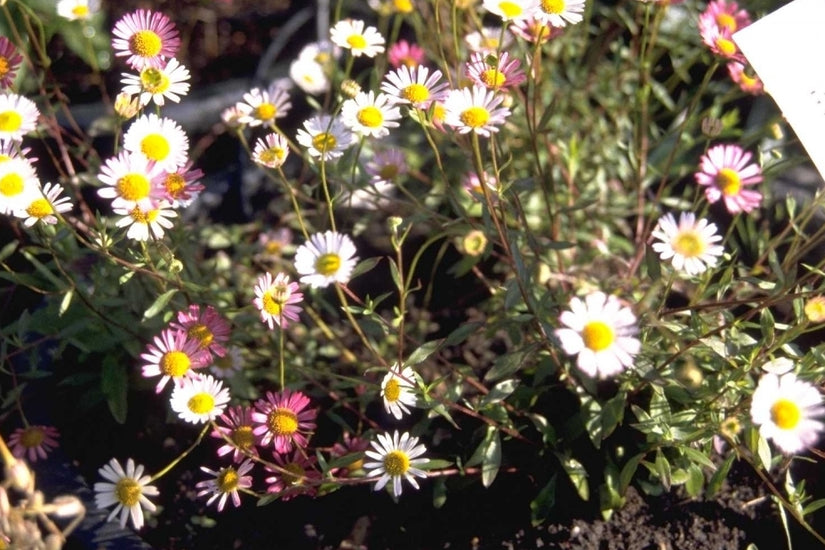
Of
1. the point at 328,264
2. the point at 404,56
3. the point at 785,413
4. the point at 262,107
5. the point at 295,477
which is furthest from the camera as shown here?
the point at 404,56

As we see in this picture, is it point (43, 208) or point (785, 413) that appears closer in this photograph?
point (785, 413)

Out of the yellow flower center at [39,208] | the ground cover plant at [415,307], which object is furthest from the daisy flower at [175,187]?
the yellow flower center at [39,208]

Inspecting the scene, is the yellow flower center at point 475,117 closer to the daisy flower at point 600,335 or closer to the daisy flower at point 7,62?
the daisy flower at point 600,335

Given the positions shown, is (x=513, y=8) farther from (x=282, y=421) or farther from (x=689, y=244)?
(x=282, y=421)

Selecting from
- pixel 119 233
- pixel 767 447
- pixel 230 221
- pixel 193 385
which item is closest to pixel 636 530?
pixel 767 447

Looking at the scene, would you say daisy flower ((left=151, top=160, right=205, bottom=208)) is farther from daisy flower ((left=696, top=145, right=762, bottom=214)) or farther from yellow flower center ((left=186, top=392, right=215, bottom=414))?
daisy flower ((left=696, top=145, right=762, bottom=214))

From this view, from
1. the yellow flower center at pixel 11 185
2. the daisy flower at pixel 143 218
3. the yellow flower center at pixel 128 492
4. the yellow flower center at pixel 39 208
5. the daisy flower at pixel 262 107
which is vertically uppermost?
the daisy flower at pixel 262 107

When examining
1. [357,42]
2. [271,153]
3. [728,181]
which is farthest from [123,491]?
[728,181]
